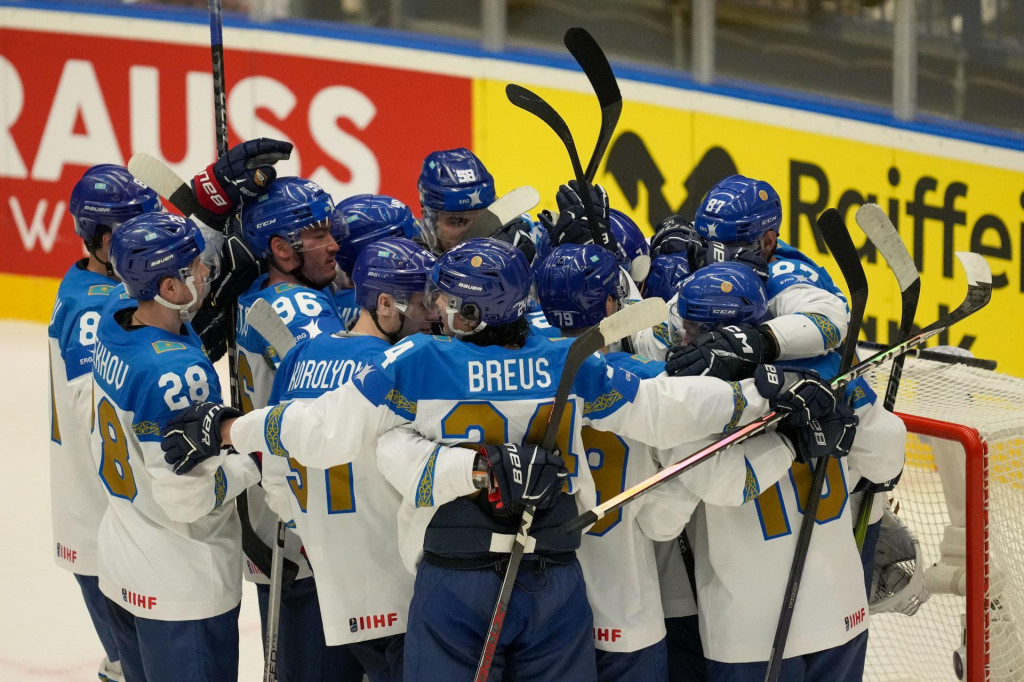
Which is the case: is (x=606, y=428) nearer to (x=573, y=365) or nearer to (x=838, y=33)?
(x=573, y=365)

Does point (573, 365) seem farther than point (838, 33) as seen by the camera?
No

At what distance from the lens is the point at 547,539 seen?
2744 mm

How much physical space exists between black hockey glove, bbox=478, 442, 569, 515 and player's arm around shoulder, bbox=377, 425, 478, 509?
0.04 metres

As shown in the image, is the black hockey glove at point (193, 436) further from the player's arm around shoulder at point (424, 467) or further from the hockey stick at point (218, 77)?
the hockey stick at point (218, 77)

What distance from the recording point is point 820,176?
257 inches

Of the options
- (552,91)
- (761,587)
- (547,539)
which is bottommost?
(761,587)

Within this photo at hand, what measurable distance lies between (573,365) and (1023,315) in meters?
4.01

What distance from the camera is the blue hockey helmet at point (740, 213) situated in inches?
138

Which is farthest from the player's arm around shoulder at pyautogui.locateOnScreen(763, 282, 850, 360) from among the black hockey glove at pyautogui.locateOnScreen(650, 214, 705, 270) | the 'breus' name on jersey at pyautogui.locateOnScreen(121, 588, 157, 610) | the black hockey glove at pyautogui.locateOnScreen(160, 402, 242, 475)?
the 'breus' name on jersey at pyautogui.locateOnScreen(121, 588, 157, 610)

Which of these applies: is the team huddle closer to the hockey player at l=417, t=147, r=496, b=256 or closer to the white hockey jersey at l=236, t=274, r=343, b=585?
the white hockey jersey at l=236, t=274, r=343, b=585

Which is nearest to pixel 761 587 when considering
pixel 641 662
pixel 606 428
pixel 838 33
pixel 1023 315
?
pixel 641 662

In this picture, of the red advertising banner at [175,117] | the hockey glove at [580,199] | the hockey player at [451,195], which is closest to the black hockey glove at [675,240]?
the hockey glove at [580,199]

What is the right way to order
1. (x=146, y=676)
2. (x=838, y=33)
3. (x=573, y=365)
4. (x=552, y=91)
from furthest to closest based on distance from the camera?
(x=552, y=91), (x=838, y=33), (x=146, y=676), (x=573, y=365)

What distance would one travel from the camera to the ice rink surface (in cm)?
450
